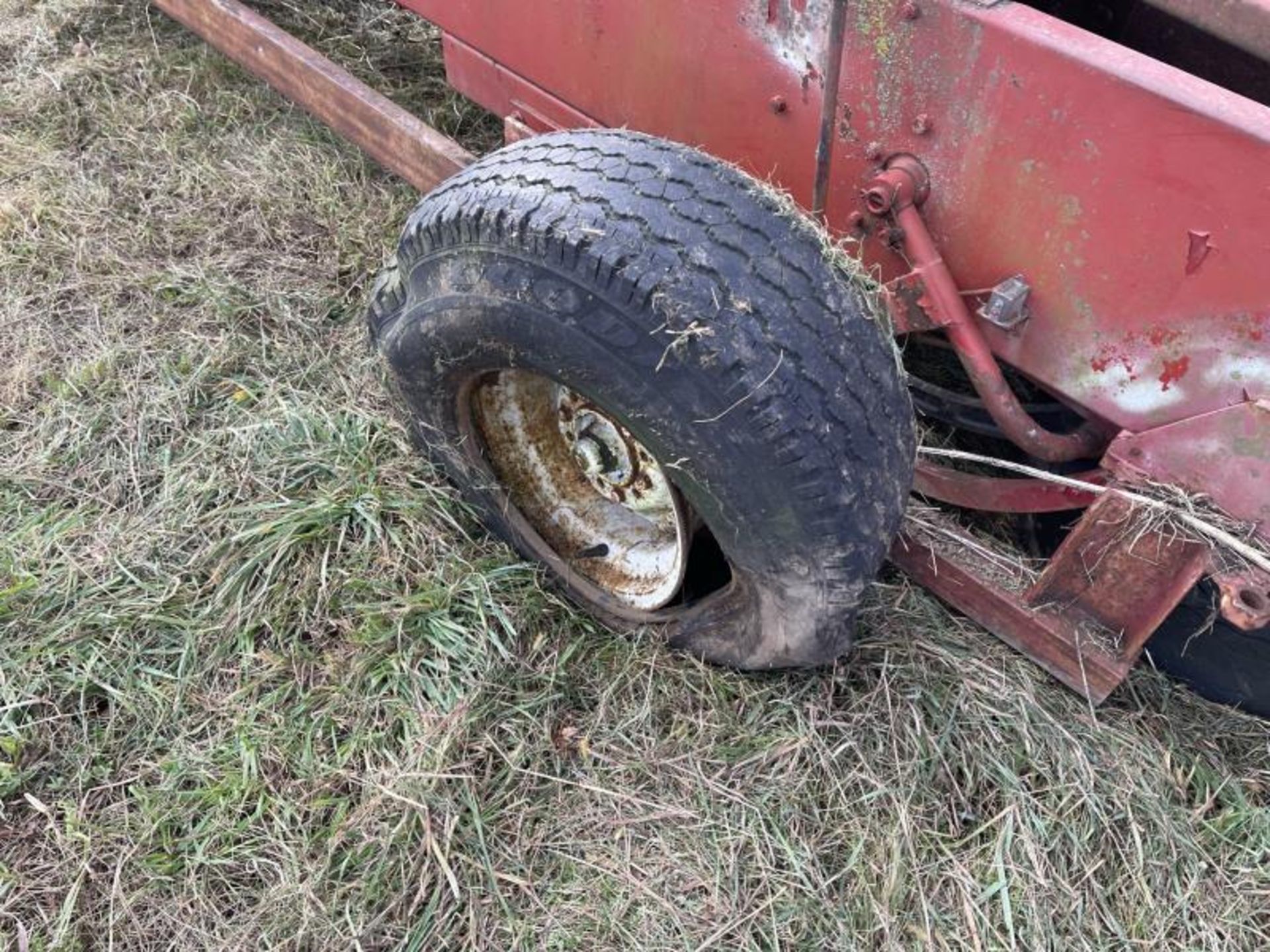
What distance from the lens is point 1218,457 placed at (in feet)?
5.49

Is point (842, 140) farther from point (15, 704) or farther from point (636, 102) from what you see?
point (15, 704)

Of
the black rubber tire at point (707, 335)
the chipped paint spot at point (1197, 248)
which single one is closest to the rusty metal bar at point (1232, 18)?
the chipped paint spot at point (1197, 248)

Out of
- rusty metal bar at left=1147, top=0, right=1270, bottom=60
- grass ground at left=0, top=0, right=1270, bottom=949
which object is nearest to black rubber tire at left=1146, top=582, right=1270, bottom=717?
grass ground at left=0, top=0, right=1270, bottom=949

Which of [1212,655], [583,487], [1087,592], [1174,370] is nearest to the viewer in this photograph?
[1174,370]

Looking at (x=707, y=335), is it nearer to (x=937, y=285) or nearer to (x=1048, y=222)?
(x=937, y=285)

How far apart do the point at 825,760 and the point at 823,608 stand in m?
0.34

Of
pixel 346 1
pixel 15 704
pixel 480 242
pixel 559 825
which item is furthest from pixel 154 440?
pixel 346 1

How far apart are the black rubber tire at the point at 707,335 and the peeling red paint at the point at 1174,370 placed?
0.42 m

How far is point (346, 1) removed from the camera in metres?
4.31

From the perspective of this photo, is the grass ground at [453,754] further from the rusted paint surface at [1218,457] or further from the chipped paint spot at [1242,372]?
the chipped paint spot at [1242,372]

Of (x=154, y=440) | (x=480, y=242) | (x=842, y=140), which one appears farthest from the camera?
(x=154, y=440)

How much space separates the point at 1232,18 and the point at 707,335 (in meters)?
1.02

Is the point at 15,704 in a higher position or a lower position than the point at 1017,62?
lower

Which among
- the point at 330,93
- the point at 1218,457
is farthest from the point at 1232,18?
the point at 330,93
